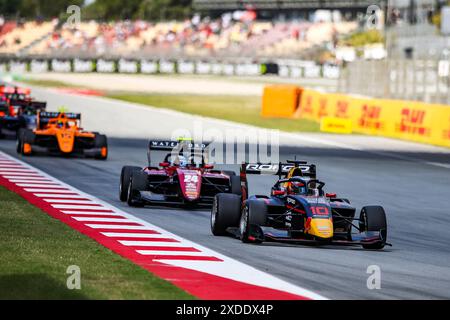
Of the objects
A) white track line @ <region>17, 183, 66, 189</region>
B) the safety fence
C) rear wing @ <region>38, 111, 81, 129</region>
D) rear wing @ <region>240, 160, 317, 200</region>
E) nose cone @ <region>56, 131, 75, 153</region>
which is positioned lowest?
white track line @ <region>17, 183, 66, 189</region>

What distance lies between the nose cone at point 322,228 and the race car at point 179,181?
4.60 metres

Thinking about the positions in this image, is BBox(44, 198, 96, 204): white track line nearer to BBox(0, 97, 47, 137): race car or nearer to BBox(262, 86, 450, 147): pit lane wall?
BBox(0, 97, 47, 137): race car

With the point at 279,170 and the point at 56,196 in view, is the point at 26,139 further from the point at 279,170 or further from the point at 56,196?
the point at 279,170

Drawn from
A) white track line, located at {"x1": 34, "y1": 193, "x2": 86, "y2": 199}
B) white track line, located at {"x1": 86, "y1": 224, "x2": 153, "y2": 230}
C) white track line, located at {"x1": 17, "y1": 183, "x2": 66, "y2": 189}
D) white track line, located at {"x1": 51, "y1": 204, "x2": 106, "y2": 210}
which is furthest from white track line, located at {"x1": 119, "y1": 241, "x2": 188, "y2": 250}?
white track line, located at {"x1": 17, "y1": 183, "x2": 66, "y2": 189}

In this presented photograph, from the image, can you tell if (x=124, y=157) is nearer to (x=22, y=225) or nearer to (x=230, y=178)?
(x=230, y=178)

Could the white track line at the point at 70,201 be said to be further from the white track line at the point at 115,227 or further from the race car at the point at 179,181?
the white track line at the point at 115,227

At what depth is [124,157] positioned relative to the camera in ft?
102

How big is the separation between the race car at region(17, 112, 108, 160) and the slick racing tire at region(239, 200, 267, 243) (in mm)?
13887

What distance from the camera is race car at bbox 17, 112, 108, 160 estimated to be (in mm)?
29609

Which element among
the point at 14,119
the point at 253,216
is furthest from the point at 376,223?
the point at 14,119

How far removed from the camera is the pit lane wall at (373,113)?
3844cm

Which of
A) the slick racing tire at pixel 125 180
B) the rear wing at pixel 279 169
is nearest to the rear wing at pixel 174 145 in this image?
the slick racing tire at pixel 125 180

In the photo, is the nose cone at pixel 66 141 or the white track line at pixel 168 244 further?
the nose cone at pixel 66 141
